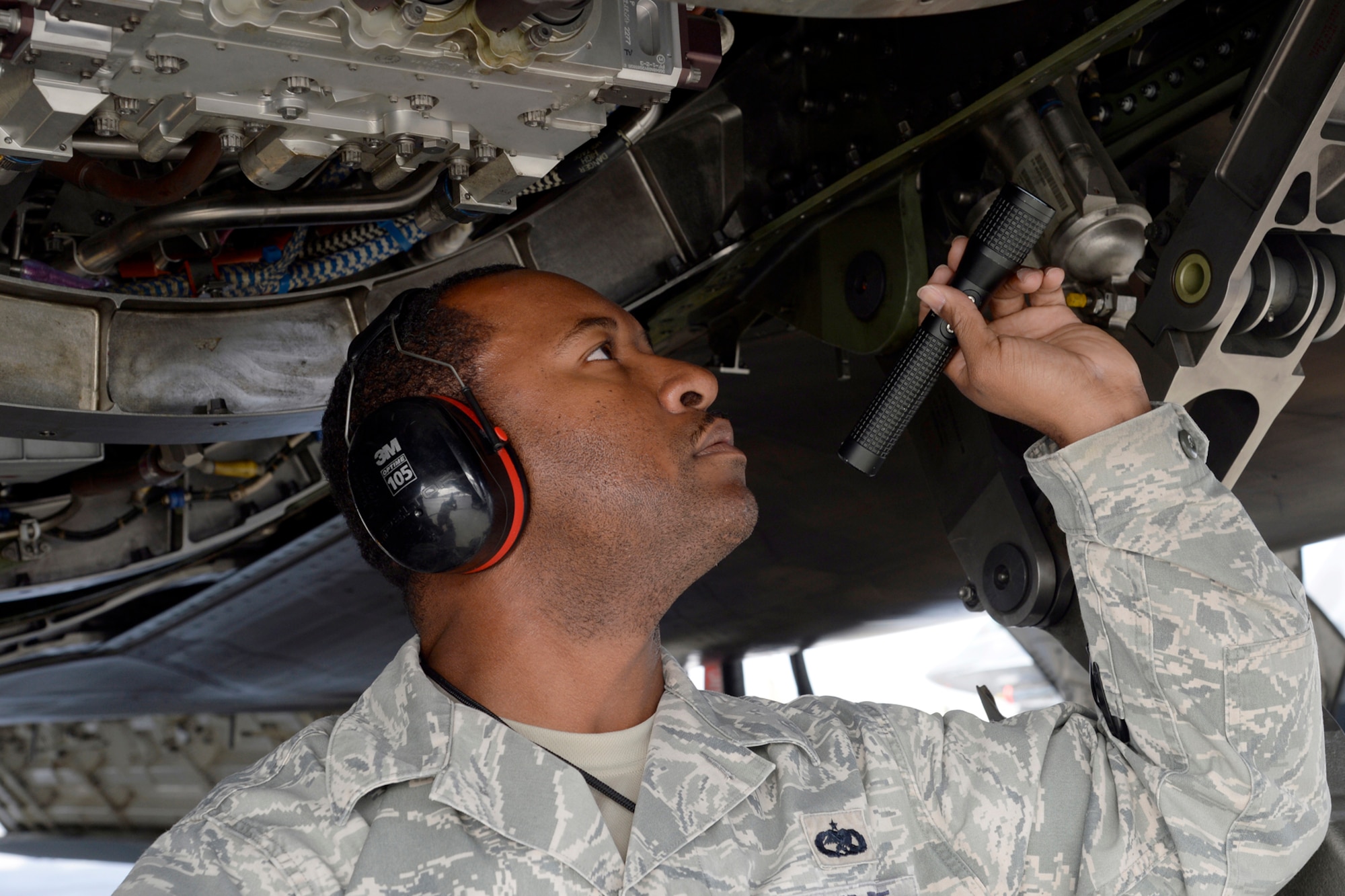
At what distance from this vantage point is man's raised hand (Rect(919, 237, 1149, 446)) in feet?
4.10

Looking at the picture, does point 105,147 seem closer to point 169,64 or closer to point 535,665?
point 169,64

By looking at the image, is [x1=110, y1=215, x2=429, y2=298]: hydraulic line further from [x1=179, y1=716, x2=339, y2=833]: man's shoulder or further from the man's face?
[x1=179, y1=716, x2=339, y2=833]: man's shoulder

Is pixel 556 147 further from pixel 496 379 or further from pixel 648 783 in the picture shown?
pixel 648 783

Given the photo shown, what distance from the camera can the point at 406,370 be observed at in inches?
56.1

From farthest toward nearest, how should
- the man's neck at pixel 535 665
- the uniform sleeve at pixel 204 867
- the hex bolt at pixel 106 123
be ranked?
the man's neck at pixel 535 665, the hex bolt at pixel 106 123, the uniform sleeve at pixel 204 867

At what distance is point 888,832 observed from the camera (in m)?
1.29

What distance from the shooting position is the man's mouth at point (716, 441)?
1.35 metres

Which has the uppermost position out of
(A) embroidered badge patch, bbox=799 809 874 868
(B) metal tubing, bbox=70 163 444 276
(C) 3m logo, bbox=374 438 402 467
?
(B) metal tubing, bbox=70 163 444 276

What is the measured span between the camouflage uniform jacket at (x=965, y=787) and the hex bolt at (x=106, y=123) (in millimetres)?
642

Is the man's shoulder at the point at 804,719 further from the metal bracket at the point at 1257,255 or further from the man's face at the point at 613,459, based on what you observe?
the metal bracket at the point at 1257,255

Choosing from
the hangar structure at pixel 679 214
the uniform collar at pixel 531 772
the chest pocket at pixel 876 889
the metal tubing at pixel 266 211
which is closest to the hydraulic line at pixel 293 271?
the hangar structure at pixel 679 214

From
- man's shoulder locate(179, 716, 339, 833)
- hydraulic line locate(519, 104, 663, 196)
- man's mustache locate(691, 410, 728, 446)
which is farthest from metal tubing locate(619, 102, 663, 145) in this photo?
man's shoulder locate(179, 716, 339, 833)

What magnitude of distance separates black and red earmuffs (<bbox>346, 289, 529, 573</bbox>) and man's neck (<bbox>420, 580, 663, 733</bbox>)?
0.11 meters

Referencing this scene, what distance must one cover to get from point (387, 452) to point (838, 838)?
2.04 ft
